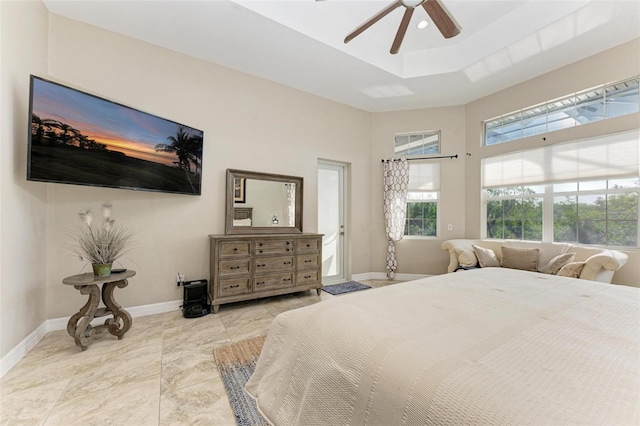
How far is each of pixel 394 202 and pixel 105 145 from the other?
4.15 meters

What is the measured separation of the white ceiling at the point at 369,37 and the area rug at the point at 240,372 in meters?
3.26

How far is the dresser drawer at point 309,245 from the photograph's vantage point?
376 centimetres

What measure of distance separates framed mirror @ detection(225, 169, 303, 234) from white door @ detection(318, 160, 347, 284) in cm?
65

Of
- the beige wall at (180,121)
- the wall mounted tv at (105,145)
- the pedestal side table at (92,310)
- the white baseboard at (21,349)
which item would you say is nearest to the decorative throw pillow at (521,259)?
the beige wall at (180,121)

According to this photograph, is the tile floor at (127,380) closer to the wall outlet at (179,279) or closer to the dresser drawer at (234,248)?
the wall outlet at (179,279)

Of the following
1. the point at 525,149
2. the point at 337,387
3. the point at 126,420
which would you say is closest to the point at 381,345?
the point at 337,387

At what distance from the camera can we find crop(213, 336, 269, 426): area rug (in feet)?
4.92

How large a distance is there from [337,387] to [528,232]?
4427 millimetres

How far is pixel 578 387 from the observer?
0.64 m

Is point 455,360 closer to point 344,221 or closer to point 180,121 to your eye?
point 180,121

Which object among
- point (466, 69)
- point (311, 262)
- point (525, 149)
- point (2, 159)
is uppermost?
point (466, 69)

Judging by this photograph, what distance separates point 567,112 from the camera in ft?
11.9

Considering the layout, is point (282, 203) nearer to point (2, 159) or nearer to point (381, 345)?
point (2, 159)

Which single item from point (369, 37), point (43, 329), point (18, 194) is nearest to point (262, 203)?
point (18, 194)
